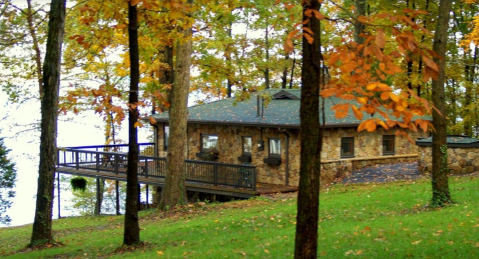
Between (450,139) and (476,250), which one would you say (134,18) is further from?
(450,139)

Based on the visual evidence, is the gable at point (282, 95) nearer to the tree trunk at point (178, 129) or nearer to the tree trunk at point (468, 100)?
the tree trunk at point (178, 129)

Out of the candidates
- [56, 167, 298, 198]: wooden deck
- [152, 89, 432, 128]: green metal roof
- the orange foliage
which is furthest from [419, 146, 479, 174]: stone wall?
the orange foliage

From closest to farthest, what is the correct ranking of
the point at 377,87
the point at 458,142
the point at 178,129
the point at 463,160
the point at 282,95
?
1. the point at 377,87
2. the point at 178,129
3. the point at 463,160
4. the point at 458,142
5. the point at 282,95

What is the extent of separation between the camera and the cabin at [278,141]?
23.1 m

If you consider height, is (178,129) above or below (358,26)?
below

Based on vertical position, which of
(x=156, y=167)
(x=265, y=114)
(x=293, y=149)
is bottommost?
(x=156, y=167)

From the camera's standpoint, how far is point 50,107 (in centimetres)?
1191

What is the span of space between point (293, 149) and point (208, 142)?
5.59m

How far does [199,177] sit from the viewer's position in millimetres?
23547

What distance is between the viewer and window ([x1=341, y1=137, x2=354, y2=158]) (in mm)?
24141

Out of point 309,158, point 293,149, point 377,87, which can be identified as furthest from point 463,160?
point 377,87

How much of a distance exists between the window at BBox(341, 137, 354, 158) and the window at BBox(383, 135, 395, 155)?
2146 mm

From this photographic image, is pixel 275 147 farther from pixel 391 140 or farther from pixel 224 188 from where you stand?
pixel 391 140

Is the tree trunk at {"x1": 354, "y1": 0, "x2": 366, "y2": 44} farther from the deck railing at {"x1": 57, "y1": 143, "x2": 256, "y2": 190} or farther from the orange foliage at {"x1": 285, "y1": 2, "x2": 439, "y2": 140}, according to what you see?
the deck railing at {"x1": 57, "y1": 143, "x2": 256, "y2": 190}
